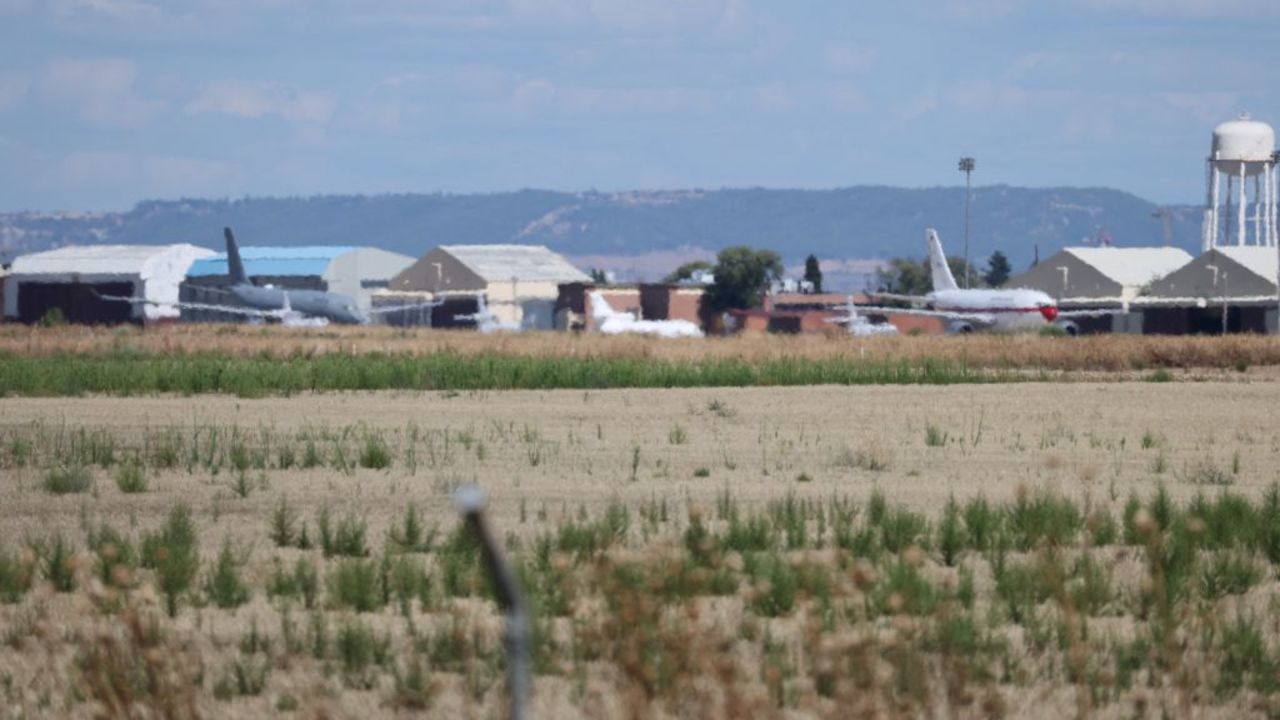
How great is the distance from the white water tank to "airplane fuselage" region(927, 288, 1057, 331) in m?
37.9

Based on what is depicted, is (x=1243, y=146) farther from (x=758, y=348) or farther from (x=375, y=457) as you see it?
(x=375, y=457)

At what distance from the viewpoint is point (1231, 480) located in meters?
27.1

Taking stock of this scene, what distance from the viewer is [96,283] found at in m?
144

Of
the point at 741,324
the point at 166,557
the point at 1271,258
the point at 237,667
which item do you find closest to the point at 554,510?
the point at 166,557

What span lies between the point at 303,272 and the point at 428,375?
342ft

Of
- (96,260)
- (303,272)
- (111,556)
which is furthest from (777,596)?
(303,272)

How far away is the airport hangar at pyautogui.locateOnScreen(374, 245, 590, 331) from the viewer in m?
147

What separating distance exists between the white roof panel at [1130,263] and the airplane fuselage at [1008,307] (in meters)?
26.9

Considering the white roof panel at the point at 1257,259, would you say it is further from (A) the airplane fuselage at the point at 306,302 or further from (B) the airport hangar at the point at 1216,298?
(A) the airplane fuselage at the point at 306,302

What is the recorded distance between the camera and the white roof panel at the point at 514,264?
501 ft

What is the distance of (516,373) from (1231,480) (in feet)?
90.4

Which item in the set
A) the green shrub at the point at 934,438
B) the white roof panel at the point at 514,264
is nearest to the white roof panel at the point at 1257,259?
the white roof panel at the point at 514,264

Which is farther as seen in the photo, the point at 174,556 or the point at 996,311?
the point at 996,311

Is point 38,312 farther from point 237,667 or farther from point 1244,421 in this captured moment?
point 237,667
